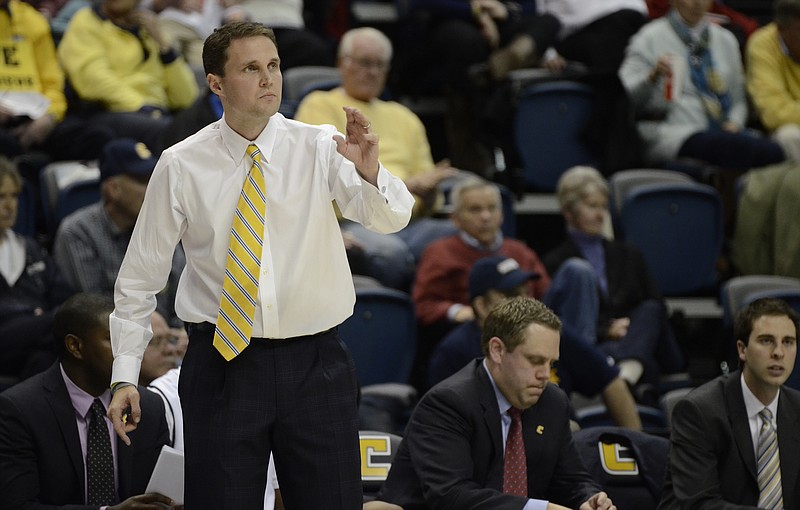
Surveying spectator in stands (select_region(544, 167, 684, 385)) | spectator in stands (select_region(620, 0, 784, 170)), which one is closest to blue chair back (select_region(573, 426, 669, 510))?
spectator in stands (select_region(544, 167, 684, 385))

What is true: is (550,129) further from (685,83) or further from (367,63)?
(367,63)

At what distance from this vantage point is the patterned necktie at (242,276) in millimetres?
3064

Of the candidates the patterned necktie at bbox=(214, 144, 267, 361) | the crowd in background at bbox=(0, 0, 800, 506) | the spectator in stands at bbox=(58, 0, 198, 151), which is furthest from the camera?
the spectator in stands at bbox=(58, 0, 198, 151)

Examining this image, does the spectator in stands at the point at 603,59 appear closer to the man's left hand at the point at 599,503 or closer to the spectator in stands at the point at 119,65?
the spectator in stands at the point at 119,65

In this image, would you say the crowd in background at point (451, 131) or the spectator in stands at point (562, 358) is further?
the crowd in background at point (451, 131)

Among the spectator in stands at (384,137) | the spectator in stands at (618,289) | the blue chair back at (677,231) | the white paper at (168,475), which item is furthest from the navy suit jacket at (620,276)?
the white paper at (168,475)

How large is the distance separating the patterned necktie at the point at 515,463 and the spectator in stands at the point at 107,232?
2.00 meters

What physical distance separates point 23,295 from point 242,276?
A: 2.82m

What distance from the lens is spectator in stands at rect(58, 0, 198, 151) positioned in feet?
23.4

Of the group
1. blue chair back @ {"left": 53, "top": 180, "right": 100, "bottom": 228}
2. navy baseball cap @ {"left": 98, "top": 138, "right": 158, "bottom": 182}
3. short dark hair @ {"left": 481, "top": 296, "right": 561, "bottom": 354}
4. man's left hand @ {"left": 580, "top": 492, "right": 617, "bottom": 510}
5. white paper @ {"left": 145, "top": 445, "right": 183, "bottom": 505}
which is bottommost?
man's left hand @ {"left": 580, "top": 492, "right": 617, "bottom": 510}

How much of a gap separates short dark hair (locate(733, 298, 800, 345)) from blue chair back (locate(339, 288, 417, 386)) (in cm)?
177

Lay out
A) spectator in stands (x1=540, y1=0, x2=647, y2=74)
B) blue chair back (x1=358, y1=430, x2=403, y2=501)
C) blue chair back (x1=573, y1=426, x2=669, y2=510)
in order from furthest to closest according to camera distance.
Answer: spectator in stands (x1=540, y1=0, x2=647, y2=74), blue chair back (x1=573, y1=426, x2=669, y2=510), blue chair back (x1=358, y1=430, x2=403, y2=501)

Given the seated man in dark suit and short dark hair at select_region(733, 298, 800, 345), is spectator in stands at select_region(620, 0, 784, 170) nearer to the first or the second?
short dark hair at select_region(733, 298, 800, 345)

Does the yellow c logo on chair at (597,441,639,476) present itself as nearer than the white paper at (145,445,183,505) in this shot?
No
